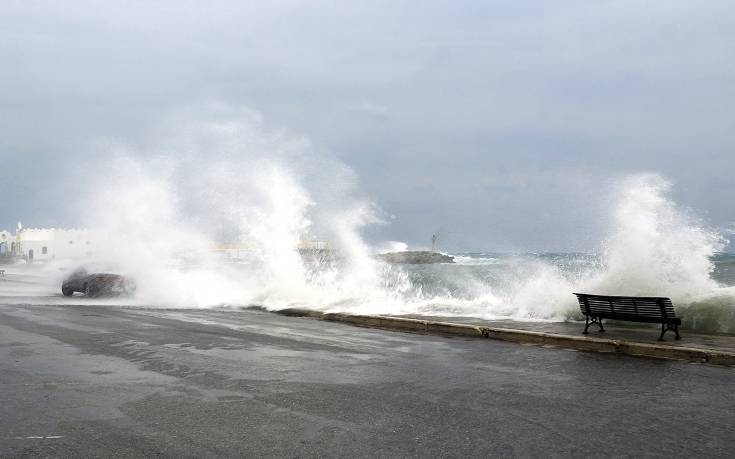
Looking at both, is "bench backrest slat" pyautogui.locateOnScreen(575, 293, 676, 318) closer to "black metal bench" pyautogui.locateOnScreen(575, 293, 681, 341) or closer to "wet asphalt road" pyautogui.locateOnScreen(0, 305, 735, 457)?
"black metal bench" pyautogui.locateOnScreen(575, 293, 681, 341)

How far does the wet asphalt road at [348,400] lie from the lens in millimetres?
5332

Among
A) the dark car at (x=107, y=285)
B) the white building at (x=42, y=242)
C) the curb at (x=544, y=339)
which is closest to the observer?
the curb at (x=544, y=339)

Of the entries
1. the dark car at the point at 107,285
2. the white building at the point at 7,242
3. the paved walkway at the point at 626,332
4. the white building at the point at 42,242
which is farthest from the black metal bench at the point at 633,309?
the white building at the point at 7,242

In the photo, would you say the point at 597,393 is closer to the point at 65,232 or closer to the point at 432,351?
the point at 432,351

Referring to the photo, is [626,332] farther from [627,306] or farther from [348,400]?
[348,400]

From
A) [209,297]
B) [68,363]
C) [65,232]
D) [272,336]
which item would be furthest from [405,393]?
[65,232]

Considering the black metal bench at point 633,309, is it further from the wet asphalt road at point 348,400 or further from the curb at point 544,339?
the wet asphalt road at point 348,400

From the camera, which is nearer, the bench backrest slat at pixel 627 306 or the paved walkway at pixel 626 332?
the paved walkway at pixel 626 332

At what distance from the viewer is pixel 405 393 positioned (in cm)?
741

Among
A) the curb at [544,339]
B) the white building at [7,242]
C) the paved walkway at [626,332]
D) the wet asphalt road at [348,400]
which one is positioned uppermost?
the white building at [7,242]

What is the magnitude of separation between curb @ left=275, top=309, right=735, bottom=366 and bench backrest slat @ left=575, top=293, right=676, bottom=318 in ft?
4.32

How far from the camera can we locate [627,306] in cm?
1230

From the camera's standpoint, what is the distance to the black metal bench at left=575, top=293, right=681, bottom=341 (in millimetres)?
11547

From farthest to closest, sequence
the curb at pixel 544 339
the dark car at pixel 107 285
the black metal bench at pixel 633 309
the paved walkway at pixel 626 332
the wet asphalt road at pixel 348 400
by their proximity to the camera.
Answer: the dark car at pixel 107 285 → the black metal bench at pixel 633 309 → the paved walkway at pixel 626 332 → the curb at pixel 544 339 → the wet asphalt road at pixel 348 400
